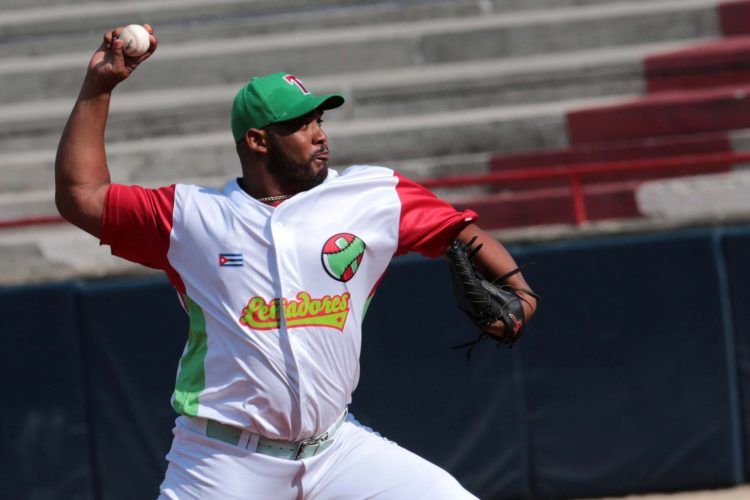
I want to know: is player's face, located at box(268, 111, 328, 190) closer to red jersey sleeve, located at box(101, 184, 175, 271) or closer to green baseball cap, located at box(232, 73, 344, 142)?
green baseball cap, located at box(232, 73, 344, 142)

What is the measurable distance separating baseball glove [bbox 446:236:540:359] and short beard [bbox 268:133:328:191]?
0.43 metres

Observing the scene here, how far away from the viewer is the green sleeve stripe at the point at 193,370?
3.04 metres

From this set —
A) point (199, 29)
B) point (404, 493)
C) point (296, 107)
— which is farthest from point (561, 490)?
point (199, 29)

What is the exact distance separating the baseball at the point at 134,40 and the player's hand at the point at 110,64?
12mm

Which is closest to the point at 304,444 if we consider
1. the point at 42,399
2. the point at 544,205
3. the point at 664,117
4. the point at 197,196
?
the point at 197,196

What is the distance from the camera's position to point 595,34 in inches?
348

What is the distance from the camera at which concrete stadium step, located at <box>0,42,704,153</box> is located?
27.8ft

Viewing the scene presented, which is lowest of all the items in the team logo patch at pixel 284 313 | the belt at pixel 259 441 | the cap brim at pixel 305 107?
the belt at pixel 259 441

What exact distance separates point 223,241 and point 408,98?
5688mm

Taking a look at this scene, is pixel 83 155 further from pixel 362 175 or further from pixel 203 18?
pixel 203 18

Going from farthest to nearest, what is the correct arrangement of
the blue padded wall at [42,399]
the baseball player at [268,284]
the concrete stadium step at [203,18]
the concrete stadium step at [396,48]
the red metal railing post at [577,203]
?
the concrete stadium step at [203,18] → the concrete stadium step at [396,48] → the red metal railing post at [577,203] → the blue padded wall at [42,399] → the baseball player at [268,284]

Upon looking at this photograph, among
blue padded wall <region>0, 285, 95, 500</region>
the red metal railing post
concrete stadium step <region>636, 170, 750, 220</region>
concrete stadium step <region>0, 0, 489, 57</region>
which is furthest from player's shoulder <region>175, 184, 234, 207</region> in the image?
concrete stadium step <region>0, 0, 489, 57</region>

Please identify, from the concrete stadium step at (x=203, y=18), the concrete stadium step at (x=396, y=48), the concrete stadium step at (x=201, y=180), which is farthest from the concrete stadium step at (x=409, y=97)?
the concrete stadium step at (x=203, y=18)

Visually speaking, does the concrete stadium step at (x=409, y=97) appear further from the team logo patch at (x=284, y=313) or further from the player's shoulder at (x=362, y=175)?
the team logo patch at (x=284, y=313)
